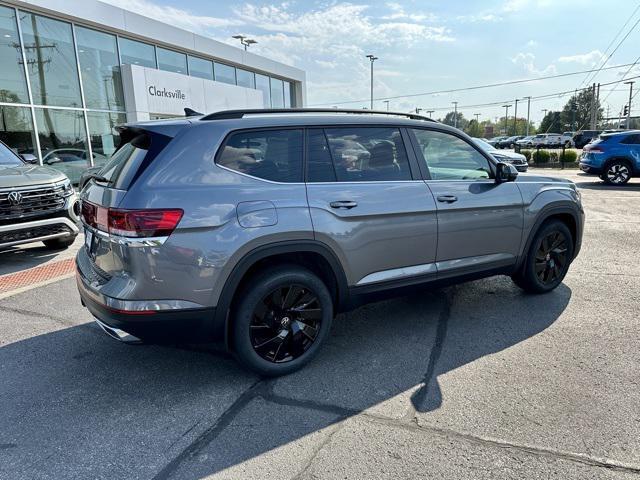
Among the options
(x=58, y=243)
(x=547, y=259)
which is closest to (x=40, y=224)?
(x=58, y=243)

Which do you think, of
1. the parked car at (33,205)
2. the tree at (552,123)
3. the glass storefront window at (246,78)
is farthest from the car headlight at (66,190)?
the tree at (552,123)

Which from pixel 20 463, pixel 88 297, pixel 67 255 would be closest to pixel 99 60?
pixel 67 255

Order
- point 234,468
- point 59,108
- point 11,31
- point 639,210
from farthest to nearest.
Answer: point 59,108 < point 11,31 < point 639,210 < point 234,468

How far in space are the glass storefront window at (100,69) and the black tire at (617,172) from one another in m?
15.9

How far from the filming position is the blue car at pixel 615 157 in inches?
555

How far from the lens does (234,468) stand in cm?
228

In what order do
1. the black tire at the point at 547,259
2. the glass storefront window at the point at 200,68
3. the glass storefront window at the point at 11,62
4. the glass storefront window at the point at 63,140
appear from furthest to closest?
the glass storefront window at the point at 200,68 < the glass storefront window at the point at 63,140 < the glass storefront window at the point at 11,62 < the black tire at the point at 547,259

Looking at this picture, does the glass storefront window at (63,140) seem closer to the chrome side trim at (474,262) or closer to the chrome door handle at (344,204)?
the chrome door handle at (344,204)

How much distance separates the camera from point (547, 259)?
4598 millimetres

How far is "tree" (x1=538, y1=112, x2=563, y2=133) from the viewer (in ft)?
317

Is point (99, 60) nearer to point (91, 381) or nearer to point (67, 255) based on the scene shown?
point (67, 255)

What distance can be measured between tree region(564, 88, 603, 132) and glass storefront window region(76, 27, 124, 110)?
3826 inches

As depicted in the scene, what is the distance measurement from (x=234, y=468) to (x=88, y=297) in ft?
5.04

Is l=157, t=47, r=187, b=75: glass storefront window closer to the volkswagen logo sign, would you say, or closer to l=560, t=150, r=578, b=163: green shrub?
the volkswagen logo sign
